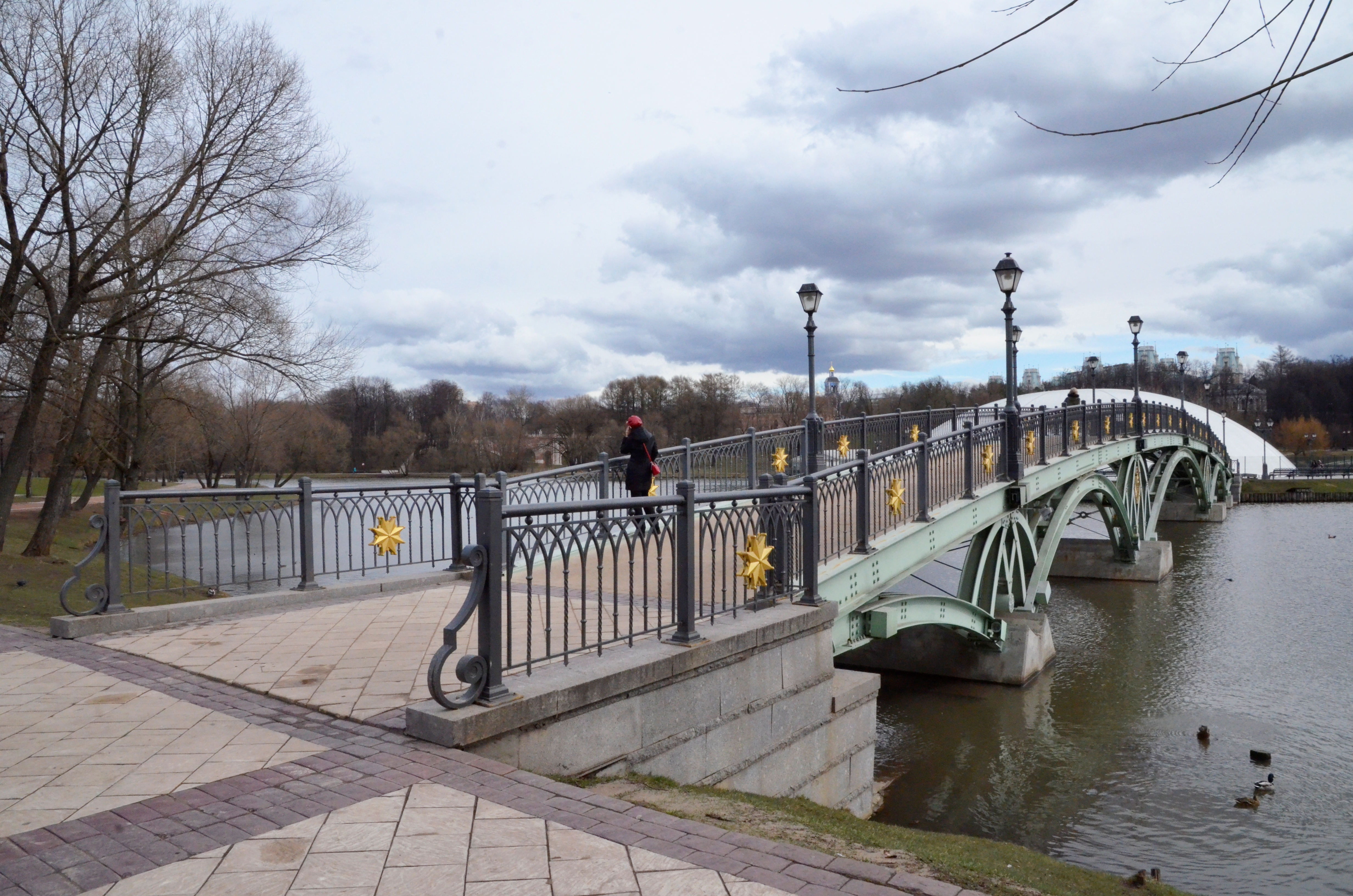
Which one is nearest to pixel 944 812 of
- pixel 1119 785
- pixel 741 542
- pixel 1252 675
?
pixel 1119 785

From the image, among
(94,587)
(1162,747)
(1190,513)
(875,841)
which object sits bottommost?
(1162,747)

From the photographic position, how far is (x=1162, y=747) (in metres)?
15.9

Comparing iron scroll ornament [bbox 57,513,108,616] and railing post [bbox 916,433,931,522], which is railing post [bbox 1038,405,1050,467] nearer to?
railing post [bbox 916,433,931,522]

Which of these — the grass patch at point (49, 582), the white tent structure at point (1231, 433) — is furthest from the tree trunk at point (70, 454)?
the white tent structure at point (1231, 433)

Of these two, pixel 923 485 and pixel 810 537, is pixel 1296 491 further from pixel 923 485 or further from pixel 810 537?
pixel 810 537

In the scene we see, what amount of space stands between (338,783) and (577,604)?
14.3 ft

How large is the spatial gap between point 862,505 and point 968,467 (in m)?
4.77

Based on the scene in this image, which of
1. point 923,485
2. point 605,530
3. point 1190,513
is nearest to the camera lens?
point 605,530

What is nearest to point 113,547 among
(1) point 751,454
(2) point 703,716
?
(2) point 703,716

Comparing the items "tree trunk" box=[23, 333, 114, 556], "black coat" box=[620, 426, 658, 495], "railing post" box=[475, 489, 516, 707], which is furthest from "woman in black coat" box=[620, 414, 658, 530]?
"tree trunk" box=[23, 333, 114, 556]

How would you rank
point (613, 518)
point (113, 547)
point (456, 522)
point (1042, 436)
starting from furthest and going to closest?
1. point (1042, 436)
2. point (456, 522)
3. point (113, 547)
4. point (613, 518)

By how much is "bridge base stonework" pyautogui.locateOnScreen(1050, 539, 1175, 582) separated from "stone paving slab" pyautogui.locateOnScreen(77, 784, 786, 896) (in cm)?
3139

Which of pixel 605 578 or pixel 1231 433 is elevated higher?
pixel 1231 433

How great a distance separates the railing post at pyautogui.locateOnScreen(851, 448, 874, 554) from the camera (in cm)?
1097
